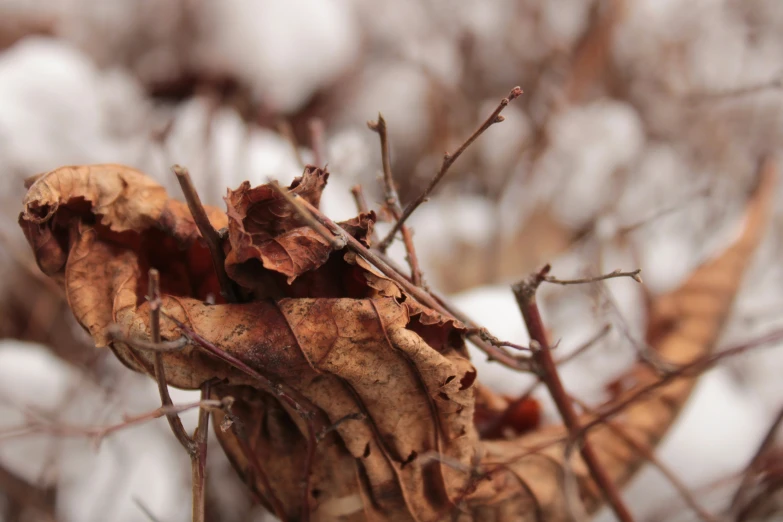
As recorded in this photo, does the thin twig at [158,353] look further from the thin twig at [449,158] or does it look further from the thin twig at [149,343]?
the thin twig at [449,158]

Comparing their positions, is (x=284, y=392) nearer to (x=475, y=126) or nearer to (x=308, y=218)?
(x=308, y=218)

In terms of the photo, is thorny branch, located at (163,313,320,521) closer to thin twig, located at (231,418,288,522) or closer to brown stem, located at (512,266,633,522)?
thin twig, located at (231,418,288,522)

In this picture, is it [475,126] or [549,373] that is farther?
[475,126]

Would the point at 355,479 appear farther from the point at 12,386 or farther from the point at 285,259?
the point at 12,386

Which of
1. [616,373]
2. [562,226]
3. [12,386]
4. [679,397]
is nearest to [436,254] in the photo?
[562,226]

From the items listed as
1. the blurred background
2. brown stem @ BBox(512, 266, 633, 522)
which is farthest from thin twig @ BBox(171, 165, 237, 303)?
the blurred background

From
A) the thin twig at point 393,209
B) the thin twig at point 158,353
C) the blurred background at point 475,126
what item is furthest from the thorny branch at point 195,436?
the blurred background at point 475,126

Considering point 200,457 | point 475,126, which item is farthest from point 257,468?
point 475,126
